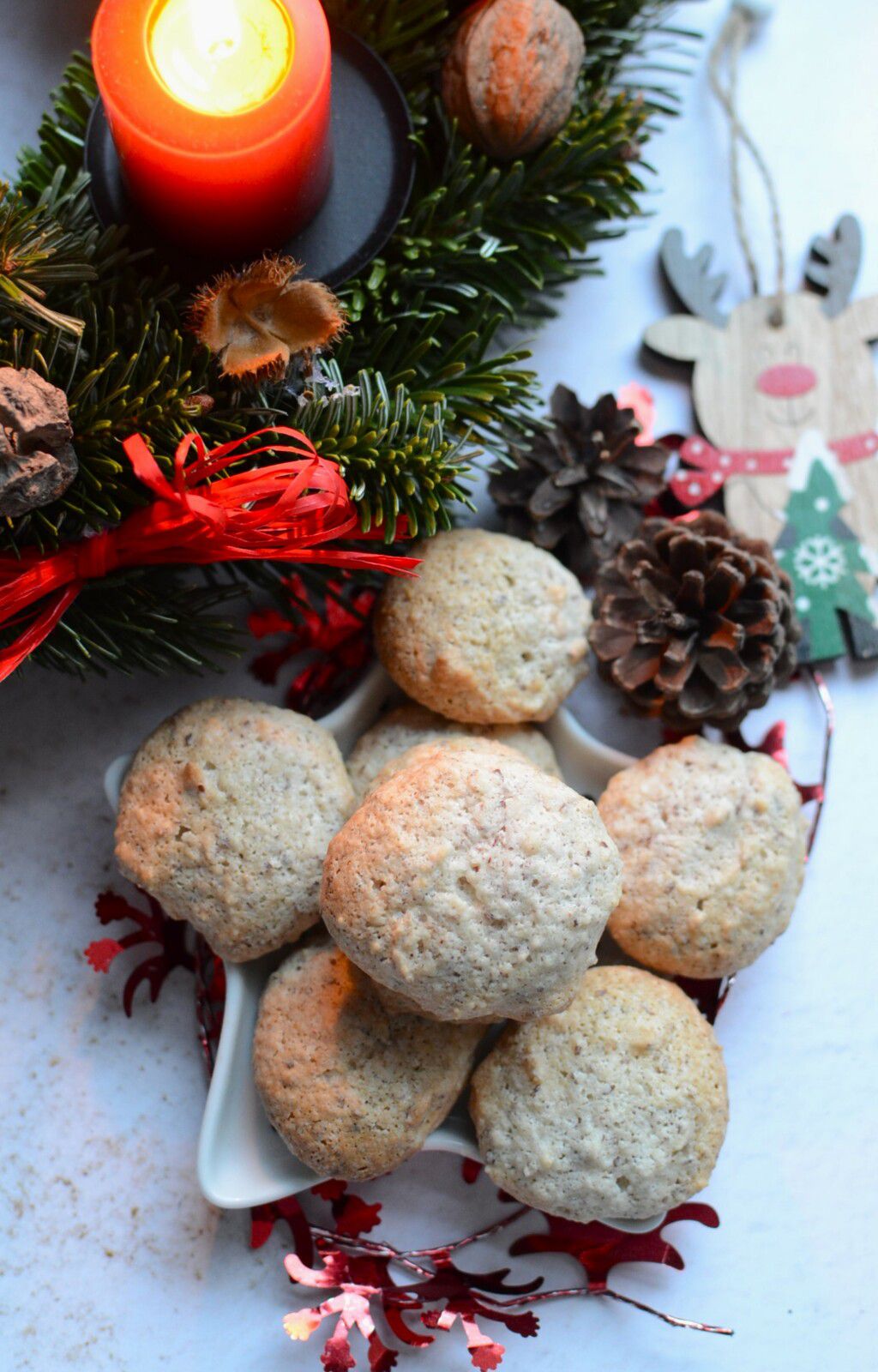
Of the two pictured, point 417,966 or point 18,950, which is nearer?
point 417,966

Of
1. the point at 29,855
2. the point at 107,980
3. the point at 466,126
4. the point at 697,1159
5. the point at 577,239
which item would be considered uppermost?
the point at 466,126

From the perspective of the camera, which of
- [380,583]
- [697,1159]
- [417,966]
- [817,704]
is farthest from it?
[817,704]

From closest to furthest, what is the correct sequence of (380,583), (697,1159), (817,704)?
1. (697,1159)
2. (380,583)
3. (817,704)

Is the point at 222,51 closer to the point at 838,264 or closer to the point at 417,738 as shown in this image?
the point at 417,738

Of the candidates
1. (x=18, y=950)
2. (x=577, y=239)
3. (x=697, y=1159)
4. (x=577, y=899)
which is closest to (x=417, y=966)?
(x=577, y=899)

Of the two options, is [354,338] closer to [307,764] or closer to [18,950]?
[307,764]

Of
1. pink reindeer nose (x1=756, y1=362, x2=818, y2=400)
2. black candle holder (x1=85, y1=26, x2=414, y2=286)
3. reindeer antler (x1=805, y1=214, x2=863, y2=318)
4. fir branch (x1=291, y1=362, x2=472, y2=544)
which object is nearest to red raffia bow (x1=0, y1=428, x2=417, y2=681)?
fir branch (x1=291, y1=362, x2=472, y2=544)

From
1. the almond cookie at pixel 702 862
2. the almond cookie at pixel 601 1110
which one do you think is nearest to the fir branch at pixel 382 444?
the almond cookie at pixel 702 862

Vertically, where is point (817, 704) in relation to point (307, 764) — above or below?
below

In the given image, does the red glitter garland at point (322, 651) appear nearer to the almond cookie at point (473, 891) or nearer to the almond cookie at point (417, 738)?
the almond cookie at point (417, 738)
